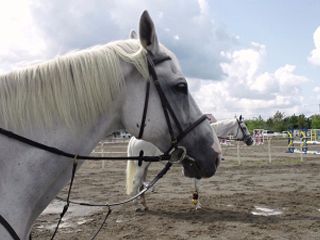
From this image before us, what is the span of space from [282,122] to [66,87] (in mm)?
77935

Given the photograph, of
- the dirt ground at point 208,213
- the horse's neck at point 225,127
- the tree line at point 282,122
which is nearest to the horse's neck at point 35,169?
the dirt ground at point 208,213

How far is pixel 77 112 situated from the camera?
2.01 m

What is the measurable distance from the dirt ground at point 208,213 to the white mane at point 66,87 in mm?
4667

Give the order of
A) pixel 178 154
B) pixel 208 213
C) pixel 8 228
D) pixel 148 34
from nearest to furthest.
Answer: pixel 8 228 → pixel 148 34 → pixel 178 154 → pixel 208 213

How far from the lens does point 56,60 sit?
6.79ft

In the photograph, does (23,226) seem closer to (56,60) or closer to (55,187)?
(55,187)

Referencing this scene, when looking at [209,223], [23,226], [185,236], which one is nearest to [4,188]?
[23,226]

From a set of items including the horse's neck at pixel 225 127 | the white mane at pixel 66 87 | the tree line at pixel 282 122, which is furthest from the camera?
the tree line at pixel 282 122

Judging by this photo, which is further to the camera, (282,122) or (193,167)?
(282,122)

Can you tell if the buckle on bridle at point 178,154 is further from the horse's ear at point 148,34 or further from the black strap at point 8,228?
the black strap at point 8,228

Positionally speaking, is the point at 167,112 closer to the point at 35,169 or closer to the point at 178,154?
the point at 178,154

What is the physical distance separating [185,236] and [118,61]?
4.85m

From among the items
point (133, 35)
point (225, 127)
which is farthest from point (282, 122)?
point (133, 35)

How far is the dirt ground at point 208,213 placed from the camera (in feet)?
21.1
